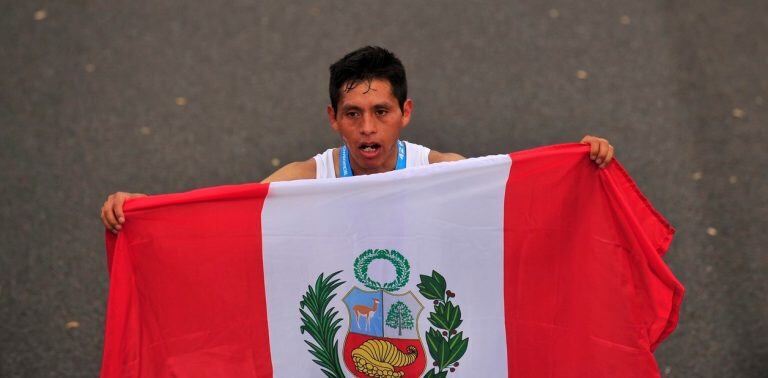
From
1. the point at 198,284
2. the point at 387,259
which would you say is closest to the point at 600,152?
the point at 387,259

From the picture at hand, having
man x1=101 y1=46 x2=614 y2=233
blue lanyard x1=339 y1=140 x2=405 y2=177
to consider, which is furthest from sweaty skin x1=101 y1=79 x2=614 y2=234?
blue lanyard x1=339 y1=140 x2=405 y2=177

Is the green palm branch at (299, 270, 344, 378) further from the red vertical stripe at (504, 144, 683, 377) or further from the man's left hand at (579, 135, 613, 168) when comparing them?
the man's left hand at (579, 135, 613, 168)

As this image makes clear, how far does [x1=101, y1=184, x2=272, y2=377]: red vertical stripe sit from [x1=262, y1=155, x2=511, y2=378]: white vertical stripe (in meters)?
Answer: 0.07

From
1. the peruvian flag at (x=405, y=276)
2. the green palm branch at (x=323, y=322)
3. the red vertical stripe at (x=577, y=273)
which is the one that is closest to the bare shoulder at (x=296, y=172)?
the peruvian flag at (x=405, y=276)

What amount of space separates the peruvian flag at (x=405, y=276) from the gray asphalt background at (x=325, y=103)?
1.62 meters

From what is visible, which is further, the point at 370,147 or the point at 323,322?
the point at 370,147

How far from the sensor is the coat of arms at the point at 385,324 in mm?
3621

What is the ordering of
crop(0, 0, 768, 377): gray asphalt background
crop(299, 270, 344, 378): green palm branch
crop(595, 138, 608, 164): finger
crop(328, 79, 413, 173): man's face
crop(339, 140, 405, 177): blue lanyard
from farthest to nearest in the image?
1. crop(0, 0, 768, 377): gray asphalt background
2. crop(339, 140, 405, 177): blue lanyard
3. crop(328, 79, 413, 173): man's face
4. crop(299, 270, 344, 378): green palm branch
5. crop(595, 138, 608, 164): finger

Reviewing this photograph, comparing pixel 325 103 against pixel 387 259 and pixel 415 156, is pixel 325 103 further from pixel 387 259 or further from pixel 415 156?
pixel 387 259

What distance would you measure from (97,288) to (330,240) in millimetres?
2160

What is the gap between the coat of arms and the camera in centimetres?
362

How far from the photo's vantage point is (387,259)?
11.9 feet

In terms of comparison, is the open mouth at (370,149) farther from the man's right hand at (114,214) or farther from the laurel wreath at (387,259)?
the man's right hand at (114,214)

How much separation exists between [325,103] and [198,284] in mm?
2589
